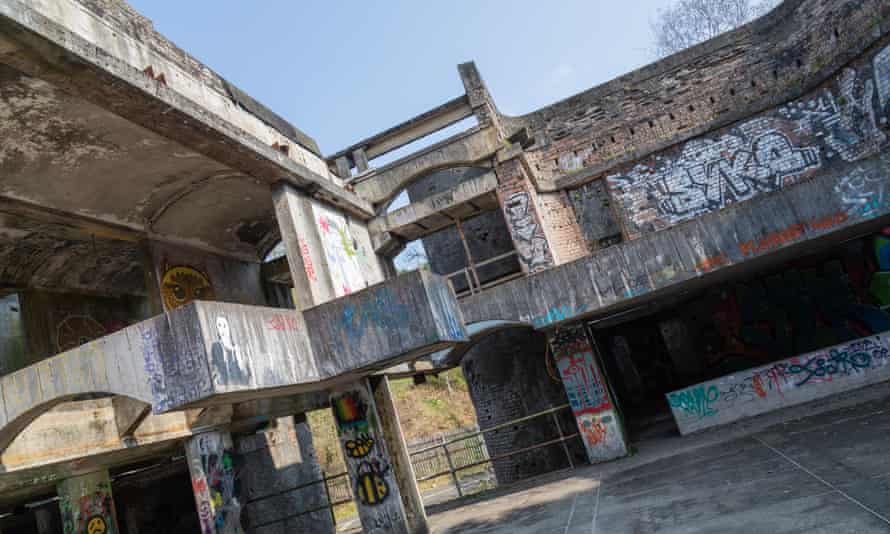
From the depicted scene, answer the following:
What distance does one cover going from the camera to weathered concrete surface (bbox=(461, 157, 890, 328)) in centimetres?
981

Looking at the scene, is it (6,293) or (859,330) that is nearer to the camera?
(6,293)

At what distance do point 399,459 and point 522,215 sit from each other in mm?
6522

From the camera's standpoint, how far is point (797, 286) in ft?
51.5

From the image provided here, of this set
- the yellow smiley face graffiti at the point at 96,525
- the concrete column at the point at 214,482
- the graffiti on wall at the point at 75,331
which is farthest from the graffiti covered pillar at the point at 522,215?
the graffiti on wall at the point at 75,331

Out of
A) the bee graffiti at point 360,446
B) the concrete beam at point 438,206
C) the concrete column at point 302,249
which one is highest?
the concrete beam at point 438,206

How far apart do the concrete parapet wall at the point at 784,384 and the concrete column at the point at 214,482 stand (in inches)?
355

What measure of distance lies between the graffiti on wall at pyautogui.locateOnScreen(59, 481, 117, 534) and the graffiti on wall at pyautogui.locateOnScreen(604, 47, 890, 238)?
13.3 metres

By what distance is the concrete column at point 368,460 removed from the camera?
996cm

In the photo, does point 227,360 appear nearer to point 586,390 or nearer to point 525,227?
point 586,390

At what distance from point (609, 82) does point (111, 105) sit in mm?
12727

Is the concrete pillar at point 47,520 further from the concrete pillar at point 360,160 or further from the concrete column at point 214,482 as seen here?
the concrete pillar at point 360,160

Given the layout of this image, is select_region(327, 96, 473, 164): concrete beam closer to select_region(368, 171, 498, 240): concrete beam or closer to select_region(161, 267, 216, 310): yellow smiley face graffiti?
select_region(368, 171, 498, 240): concrete beam

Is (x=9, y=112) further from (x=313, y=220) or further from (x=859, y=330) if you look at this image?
(x=859, y=330)

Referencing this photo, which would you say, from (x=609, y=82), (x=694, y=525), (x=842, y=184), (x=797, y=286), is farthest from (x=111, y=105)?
(x=797, y=286)
